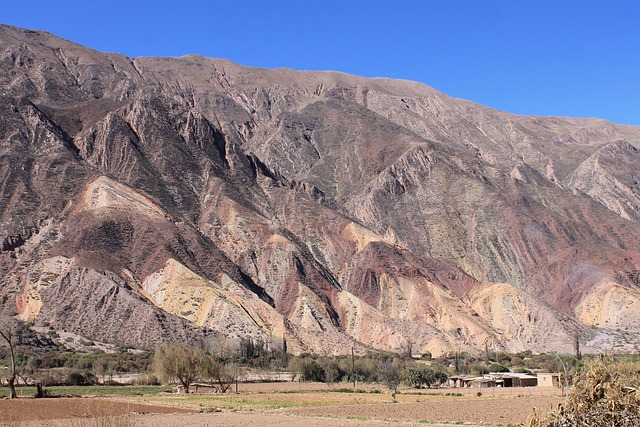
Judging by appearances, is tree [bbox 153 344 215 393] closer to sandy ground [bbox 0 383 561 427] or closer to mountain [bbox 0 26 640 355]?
sandy ground [bbox 0 383 561 427]

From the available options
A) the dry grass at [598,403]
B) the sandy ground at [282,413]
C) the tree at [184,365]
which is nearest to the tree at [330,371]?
the tree at [184,365]

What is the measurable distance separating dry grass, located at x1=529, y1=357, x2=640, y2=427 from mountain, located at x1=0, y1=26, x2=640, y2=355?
83916mm

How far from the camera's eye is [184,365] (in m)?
68.2

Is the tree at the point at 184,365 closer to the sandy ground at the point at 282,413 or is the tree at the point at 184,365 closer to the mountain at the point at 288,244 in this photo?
the sandy ground at the point at 282,413

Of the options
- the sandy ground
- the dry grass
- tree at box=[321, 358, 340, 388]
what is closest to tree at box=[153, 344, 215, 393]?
the sandy ground

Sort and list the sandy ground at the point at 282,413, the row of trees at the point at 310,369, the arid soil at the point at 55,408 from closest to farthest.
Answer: the sandy ground at the point at 282,413 → the arid soil at the point at 55,408 → the row of trees at the point at 310,369

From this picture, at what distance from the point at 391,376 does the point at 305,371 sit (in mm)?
22523

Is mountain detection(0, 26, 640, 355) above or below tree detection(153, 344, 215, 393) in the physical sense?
above

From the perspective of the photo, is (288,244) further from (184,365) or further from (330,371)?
(184,365)

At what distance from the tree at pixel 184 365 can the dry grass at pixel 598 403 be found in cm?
5824

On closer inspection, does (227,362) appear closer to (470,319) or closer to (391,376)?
(391,376)

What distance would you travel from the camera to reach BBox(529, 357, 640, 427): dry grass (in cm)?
1221

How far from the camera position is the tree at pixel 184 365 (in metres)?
68.2

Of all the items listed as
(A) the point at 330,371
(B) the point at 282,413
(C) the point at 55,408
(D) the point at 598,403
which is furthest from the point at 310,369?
(D) the point at 598,403
